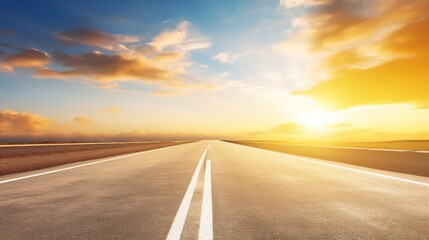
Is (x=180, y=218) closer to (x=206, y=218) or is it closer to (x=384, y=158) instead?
(x=206, y=218)

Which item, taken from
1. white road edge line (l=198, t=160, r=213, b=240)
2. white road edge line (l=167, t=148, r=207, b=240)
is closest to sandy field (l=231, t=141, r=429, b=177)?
white road edge line (l=198, t=160, r=213, b=240)

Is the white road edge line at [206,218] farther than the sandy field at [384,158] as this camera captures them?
No

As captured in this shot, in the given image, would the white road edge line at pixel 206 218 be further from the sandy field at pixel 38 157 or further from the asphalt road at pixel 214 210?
the sandy field at pixel 38 157


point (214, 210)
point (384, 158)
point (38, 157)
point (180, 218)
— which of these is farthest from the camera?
point (38, 157)

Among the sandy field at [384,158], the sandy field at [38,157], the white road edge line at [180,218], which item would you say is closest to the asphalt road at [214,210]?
the white road edge line at [180,218]

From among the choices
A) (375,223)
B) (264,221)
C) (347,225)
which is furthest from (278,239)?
(375,223)

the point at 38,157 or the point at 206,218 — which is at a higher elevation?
the point at 38,157

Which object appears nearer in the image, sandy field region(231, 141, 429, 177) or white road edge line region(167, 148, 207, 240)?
white road edge line region(167, 148, 207, 240)

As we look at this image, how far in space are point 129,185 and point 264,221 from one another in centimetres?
473

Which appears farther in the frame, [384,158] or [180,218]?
[384,158]

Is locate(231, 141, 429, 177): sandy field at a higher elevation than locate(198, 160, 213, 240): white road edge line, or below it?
higher

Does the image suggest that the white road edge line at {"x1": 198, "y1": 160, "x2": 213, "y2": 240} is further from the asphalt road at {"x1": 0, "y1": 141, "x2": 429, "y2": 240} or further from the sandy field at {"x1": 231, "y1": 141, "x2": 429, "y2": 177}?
the sandy field at {"x1": 231, "y1": 141, "x2": 429, "y2": 177}

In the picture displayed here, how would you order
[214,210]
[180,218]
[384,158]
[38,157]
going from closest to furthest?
[180,218] → [214,210] → [384,158] → [38,157]

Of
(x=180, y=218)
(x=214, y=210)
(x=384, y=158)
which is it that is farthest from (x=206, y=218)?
(x=384, y=158)
